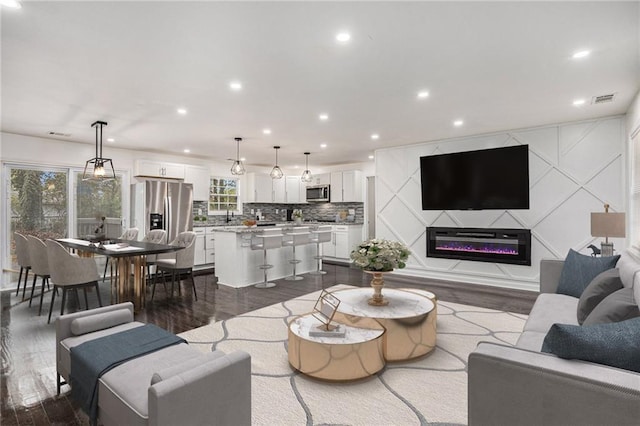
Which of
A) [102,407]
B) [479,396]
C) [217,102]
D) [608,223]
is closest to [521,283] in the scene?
[608,223]

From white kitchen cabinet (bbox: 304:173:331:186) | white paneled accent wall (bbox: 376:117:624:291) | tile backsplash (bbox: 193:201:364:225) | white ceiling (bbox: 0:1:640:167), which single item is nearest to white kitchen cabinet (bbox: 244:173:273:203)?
tile backsplash (bbox: 193:201:364:225)

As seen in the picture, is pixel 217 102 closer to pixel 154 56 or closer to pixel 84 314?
pixel 154 56

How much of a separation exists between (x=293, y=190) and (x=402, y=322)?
7.17m

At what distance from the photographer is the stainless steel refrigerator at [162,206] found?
669 centimetres

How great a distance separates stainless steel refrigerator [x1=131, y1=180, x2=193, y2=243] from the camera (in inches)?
263

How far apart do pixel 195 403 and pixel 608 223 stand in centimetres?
416

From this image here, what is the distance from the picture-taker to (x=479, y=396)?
1504mm

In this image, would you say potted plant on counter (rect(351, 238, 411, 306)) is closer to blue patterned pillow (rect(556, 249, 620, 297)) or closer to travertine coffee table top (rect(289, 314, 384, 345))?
travertine coffee table top (rect(289, 314, 384, 345))

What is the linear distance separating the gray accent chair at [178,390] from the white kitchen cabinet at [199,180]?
19.9ft

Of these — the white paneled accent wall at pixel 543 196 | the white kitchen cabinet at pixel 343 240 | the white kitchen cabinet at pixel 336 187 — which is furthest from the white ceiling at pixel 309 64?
the white kitchen cabinet at pixel 336 187

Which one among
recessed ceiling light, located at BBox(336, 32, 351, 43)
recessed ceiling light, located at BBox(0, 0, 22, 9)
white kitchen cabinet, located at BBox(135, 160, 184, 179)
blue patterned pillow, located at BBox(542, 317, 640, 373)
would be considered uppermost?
recessed ceiling light, located at BBox(336, 32, 351, 43)

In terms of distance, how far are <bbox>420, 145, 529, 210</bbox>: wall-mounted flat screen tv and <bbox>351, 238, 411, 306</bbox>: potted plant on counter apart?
3.06 meters

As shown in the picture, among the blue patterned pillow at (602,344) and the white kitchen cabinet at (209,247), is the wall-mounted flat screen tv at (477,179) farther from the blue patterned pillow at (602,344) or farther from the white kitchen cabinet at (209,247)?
the white kitchen cabinet at (209,247)

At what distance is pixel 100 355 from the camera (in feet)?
6.46
